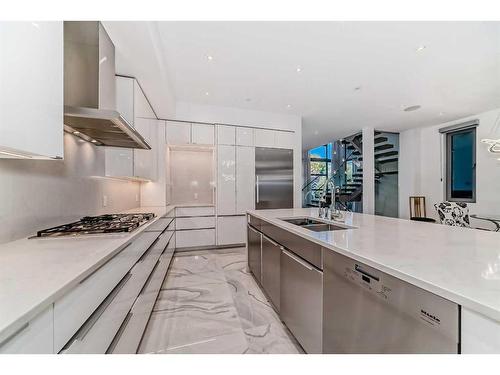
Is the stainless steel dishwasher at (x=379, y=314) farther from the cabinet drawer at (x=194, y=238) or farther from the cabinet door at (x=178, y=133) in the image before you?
the cabinet door at (x=178, y=133)

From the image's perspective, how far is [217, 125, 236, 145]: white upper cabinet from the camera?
416cm

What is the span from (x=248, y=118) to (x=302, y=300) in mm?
3685

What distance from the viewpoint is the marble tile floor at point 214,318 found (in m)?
1.60

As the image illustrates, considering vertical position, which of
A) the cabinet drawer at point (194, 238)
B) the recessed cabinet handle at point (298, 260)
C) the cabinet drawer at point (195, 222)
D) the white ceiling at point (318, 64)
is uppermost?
the white ceiling at point (318, 64)

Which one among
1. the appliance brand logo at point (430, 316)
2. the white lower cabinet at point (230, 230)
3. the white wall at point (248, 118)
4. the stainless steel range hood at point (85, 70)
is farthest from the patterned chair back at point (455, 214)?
the stainless steel range hood at point (85, 70)

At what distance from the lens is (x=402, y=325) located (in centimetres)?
79

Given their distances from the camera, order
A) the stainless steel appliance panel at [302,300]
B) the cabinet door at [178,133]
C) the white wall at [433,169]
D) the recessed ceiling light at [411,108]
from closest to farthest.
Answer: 1. the stainless steel appliance panel at [302,300]
2. the cabinet door at [178,133]
3. the recessed ceiling light at [411,108]
4. the white wall at [433,169]

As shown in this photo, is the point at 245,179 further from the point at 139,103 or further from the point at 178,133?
the point at 139,103

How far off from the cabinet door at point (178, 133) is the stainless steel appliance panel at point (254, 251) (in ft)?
7.14

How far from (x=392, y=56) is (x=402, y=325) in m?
3.03

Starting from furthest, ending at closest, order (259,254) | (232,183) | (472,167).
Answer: (472,167)
(232,183)
(259,254)
